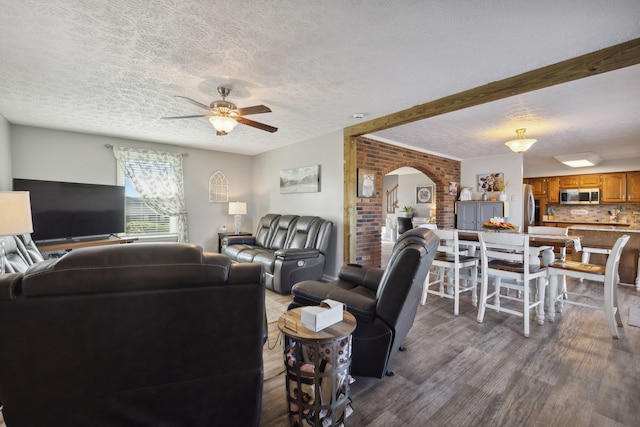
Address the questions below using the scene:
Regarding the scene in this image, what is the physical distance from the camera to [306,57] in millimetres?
2285

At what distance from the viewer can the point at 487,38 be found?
2004 millimetres

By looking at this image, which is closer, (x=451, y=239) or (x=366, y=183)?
(x=451, y=239)

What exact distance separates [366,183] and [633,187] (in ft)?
20.8

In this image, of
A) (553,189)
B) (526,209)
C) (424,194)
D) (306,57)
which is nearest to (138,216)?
(306,57)

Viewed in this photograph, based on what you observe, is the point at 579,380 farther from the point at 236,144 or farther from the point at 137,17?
the point at 236,144

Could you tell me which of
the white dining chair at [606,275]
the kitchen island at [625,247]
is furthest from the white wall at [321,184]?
A: the kitchen island at [625,247]

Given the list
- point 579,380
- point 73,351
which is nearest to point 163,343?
point 73,351

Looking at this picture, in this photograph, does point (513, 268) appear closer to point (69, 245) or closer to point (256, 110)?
point (256, 110)

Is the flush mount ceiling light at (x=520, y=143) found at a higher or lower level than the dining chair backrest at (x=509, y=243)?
higher

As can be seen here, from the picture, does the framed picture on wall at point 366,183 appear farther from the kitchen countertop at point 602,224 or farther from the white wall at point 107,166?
the kitchen countertop at point 602,224

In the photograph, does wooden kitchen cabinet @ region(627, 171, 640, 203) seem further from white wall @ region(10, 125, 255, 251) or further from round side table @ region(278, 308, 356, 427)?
white wall @ region(10, 125, 255, 251)

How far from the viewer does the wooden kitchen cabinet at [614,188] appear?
20.7 feet

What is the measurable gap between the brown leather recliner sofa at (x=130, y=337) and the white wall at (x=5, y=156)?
404cm

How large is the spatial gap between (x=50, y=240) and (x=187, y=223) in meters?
2.03
